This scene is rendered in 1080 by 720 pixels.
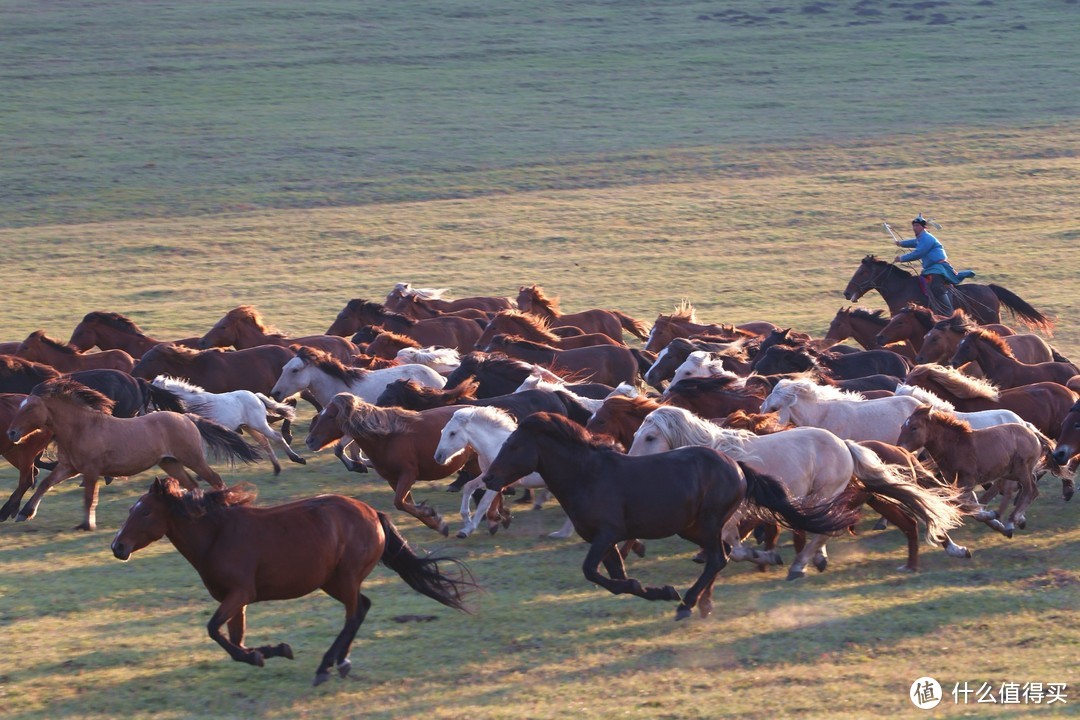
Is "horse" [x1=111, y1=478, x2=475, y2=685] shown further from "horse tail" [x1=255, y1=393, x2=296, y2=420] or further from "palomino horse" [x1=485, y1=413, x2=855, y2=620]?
"horse tail" [x1=255, y1=393, x2=296, y2=420]

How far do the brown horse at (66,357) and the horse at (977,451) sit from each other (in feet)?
25.3

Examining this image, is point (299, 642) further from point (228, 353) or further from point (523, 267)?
point (523, 267)

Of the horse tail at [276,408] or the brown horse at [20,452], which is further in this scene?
the horse tail at [276,408]

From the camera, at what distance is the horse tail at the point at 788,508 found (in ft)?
27.1

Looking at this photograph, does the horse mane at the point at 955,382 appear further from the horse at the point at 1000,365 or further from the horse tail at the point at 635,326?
the horse tail at the point at 635,326

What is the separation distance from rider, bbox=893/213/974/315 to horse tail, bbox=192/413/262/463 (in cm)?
956

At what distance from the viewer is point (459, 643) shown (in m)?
7.73

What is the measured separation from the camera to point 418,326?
15734 millimetres

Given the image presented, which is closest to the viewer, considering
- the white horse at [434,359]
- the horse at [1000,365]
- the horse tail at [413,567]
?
the horse tail at [413,567]

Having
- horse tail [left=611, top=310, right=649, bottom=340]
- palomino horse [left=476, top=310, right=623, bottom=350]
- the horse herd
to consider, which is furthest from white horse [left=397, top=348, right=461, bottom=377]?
horse tail [left=611, top=310, right=649, bottom=340]

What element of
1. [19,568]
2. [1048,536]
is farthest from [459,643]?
[1048,536]

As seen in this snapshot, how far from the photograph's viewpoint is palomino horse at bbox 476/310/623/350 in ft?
47.7

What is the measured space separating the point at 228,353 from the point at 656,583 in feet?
20.3

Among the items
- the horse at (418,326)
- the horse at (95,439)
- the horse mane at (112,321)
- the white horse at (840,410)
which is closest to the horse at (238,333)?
the horse mane at (112,321)
